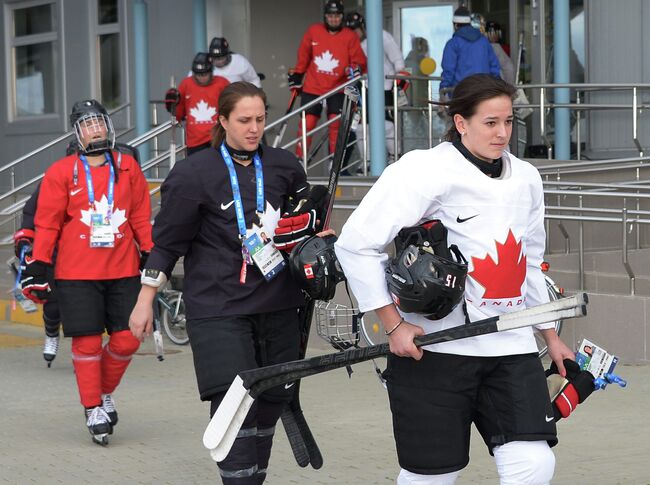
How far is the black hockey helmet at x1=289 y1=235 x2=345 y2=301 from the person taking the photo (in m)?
5.34

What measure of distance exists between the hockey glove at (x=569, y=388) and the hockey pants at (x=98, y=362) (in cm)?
323

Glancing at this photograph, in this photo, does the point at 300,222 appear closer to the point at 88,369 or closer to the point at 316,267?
the point at 316,267

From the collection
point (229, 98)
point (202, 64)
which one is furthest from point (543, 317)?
point (202, 64)

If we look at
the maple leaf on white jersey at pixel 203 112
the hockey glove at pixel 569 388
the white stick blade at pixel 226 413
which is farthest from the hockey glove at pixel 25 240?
the maple leaf on white jersey at pixel 203 112

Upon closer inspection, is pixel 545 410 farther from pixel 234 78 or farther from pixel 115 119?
pixel 115 119

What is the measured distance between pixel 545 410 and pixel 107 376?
12.2 ft

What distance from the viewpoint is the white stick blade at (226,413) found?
16.6 ft

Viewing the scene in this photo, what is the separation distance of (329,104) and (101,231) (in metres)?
6.54

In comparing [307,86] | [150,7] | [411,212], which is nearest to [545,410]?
[411,212]

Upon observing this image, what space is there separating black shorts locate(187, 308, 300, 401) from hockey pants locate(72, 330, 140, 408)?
6.65 feet

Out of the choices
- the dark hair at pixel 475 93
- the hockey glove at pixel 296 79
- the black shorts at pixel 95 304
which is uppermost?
the hockey glove at pixel 296 79

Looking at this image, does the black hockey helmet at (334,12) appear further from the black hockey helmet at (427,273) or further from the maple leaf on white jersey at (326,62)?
the black hockey helmet at (427,273)

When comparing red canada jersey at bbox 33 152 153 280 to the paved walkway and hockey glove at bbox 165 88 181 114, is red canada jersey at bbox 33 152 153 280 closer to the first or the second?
the paved walkway

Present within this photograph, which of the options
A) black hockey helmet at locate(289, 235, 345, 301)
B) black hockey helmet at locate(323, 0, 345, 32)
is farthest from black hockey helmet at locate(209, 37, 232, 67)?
black hockey helmet at locate(289, 235, 345, 301)
